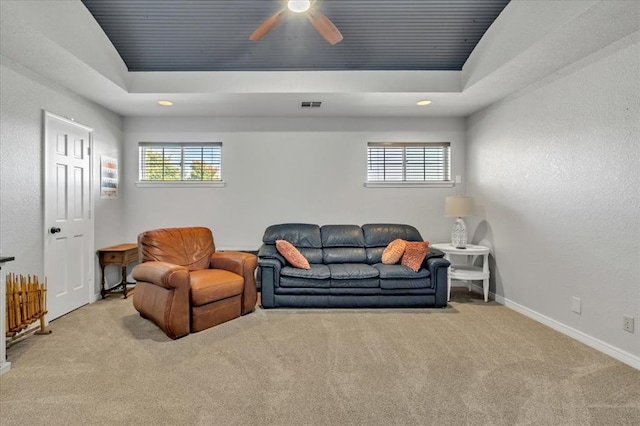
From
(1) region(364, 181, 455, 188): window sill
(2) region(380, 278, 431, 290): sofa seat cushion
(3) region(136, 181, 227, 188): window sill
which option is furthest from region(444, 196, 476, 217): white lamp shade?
(3) region(136, 181, 227, 188): window sill

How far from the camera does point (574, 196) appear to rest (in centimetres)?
295

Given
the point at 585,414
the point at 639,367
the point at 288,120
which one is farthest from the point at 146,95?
the point at 639,367

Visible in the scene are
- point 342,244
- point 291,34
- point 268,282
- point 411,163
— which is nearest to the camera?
point 291,34

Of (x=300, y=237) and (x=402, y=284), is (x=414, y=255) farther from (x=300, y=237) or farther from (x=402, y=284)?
(x=300, y=237)

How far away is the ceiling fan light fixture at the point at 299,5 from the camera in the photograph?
7.47 ft

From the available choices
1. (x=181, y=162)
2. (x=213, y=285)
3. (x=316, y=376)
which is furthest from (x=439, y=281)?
(x=181, y=162)

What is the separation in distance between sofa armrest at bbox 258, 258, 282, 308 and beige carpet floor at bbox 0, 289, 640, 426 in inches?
16.6

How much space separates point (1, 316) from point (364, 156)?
4251 millimetres

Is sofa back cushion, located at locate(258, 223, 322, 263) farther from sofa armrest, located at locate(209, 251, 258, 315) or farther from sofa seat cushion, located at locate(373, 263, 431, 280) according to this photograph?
sofa seat cushion, located at locate(373, 263, 431, 280)

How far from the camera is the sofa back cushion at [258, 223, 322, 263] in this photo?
13.9 feet

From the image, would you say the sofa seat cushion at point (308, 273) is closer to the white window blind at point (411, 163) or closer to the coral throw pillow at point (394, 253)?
the coral throw pillow at point (394, 253)

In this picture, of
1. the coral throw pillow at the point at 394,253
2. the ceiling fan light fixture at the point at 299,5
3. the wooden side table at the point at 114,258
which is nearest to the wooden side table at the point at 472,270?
the coral throw pillow at the point at 394,253

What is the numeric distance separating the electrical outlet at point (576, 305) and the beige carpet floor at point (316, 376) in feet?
0.90

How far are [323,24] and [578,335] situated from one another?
3.48m
